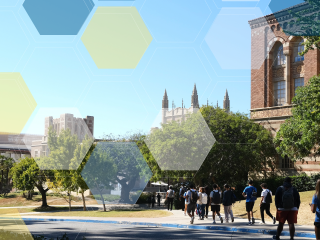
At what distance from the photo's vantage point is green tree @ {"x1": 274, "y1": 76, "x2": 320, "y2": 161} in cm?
1866

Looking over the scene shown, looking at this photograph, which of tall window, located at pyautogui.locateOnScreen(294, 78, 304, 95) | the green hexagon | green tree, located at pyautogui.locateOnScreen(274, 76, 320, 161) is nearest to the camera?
the green hexagon

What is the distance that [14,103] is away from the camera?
23.0ft

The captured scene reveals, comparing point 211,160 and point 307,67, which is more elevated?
point 307,67

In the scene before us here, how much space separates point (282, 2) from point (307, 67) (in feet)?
53.4

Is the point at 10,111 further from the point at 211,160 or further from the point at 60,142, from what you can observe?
the point at 211,160

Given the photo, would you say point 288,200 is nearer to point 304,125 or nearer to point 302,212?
point 302,212

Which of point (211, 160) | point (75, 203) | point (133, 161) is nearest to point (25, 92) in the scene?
point (133, 161)

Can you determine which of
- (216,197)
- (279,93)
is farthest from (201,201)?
(279,93)

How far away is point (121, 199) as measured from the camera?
87.0 feet
